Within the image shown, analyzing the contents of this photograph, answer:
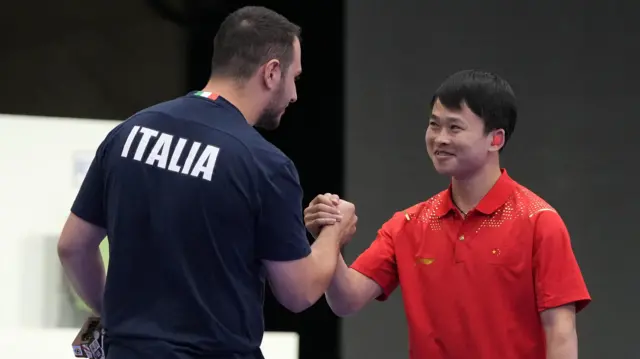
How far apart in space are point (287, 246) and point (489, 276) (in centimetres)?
55

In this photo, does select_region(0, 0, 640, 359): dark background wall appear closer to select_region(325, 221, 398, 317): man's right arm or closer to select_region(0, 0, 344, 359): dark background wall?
select_region(0, 0, 344, 359): dark background wall

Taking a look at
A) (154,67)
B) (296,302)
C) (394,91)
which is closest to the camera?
(296,302)

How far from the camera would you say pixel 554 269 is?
185cm

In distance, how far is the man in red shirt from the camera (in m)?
1.87

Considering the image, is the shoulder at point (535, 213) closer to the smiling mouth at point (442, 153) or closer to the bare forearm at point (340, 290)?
the smiling mouth at point (442, 153)

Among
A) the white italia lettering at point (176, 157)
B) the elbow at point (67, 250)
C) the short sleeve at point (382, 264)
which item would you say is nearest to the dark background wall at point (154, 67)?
the short sleeve at point (382, 264)

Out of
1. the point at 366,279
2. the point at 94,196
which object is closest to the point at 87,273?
the point at 94,196

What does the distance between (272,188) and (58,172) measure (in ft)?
4.82

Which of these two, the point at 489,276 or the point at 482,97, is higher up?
the point at 482,97

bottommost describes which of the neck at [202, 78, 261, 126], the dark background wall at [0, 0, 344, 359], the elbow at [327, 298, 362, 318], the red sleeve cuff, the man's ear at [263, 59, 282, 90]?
the elbow at [327, 298, 362, 318]

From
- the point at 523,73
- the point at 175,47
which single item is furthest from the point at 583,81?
the point at 175,47

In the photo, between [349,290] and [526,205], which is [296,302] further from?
[526,205]

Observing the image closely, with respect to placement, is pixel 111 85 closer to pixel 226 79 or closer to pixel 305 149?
pixel 305 149

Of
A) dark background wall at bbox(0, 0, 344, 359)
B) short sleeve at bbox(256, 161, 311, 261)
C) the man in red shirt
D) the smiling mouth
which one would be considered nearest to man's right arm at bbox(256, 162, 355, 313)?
short sleeve at bbox(256, 161, 311, 261)
